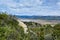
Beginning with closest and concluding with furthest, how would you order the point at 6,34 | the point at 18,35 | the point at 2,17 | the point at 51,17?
the point at 6,34
the point at 18,35
the point at 2,17
the point at 51,17

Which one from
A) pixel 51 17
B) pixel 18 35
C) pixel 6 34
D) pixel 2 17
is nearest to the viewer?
pixel 6 34

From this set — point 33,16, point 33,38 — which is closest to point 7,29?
point 33,38

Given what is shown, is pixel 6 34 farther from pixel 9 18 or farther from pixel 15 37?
pixel 9 18

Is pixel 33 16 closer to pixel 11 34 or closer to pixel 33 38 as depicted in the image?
pixel 33 38

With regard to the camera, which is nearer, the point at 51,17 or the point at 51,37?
the point at 51,37

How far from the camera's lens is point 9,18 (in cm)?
1603

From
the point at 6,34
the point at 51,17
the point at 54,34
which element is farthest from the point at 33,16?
the point at 6,34

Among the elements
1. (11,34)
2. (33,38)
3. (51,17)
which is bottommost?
(51,17)

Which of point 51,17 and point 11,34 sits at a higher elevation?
point 11,34

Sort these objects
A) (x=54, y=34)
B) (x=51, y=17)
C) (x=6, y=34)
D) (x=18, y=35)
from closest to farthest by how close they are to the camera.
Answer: (x=6, y=34) < (x=18, y=35) < (x=54, y=34) < (x=51, y=17)

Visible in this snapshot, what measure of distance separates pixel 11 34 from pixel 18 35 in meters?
0.81

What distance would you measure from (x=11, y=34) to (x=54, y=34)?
2829 millimetres

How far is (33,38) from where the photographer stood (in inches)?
569

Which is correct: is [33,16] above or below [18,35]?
below
